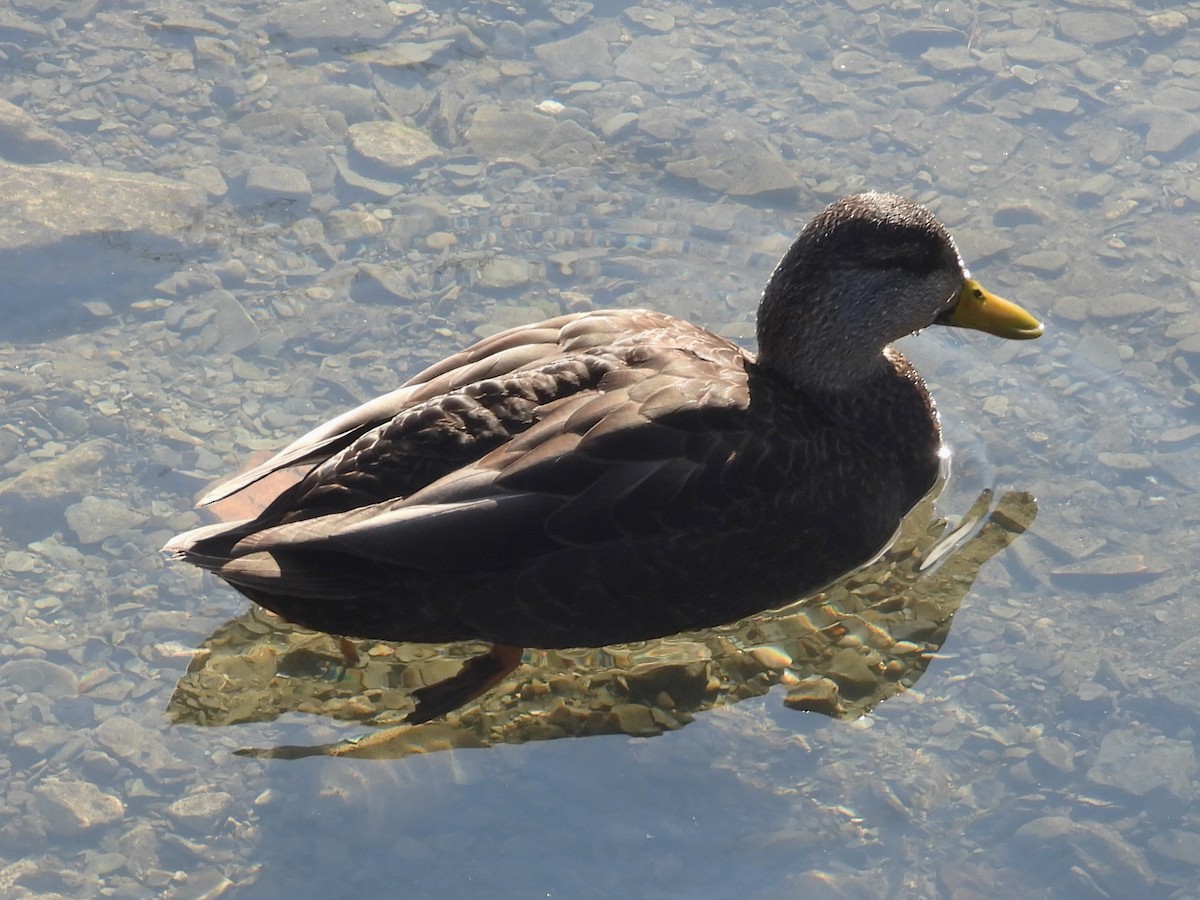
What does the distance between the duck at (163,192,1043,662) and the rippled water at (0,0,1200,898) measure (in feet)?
1.70

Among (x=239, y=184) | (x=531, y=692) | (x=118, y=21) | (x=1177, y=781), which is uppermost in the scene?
(x=118, y=21)

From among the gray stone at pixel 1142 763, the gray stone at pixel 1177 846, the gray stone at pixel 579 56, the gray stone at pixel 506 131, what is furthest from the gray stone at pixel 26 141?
the gray stone at pixel 1177 846

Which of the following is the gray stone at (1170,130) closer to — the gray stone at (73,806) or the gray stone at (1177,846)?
the gray stone at (1177,846)

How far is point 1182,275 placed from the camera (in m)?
7.00

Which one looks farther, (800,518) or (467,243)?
(467,243)

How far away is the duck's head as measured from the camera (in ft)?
17.8

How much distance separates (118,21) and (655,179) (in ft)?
10.6

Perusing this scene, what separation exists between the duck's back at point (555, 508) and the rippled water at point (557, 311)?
51cm

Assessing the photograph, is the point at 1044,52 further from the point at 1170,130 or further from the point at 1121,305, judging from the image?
the point at 1121,305

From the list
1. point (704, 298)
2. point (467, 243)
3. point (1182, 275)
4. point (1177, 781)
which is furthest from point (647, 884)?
point (1182, 275)

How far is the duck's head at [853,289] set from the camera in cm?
543

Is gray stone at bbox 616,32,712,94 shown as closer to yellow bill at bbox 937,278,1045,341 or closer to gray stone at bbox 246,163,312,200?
gray stone at bbox 246,163,312,200

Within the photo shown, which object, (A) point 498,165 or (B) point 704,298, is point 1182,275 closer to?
(B) point 704,298

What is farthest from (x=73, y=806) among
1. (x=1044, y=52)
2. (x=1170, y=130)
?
(x=1044, y=52)
